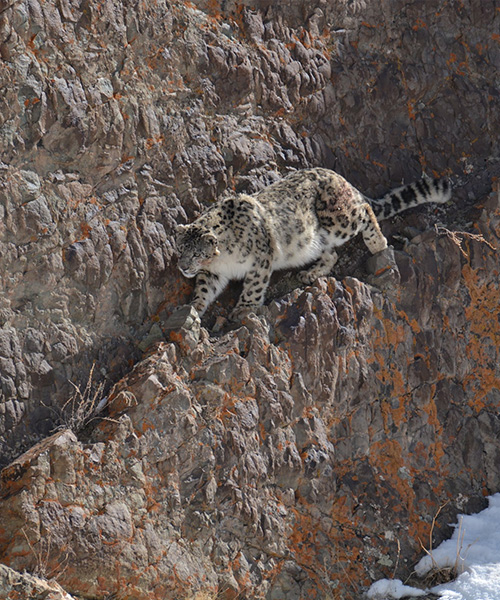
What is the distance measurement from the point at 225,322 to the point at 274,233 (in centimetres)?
102

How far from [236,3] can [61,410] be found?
450cm

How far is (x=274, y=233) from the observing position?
7863 millimetres

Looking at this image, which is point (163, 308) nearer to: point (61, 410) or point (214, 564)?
point (61, 410)

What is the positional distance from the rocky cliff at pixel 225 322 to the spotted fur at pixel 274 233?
23cm

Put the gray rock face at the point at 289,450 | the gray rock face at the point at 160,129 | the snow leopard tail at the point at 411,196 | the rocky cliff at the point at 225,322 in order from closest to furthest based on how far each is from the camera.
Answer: the gray rock face at the point at 289,450 → the rocky cliff at the point at 225,322 → the gray rock face at the point at 160,129 → the snow leopard tail at the point at 411,196

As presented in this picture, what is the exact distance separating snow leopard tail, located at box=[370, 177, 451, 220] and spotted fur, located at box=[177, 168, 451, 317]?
28 mm

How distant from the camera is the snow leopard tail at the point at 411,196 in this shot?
8656 millimetres

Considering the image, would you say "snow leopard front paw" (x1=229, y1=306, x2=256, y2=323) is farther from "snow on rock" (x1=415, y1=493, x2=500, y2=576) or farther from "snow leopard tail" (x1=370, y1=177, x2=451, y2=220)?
"snow on rock" (x1=415, y1=493, x2=500, y2=576)

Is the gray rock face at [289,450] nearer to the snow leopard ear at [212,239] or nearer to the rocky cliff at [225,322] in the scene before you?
the rocky cliff at [225,322]

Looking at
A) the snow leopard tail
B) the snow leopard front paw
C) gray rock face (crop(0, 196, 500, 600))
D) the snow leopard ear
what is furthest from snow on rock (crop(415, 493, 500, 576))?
the snow leopard ear

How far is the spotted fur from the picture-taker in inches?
296

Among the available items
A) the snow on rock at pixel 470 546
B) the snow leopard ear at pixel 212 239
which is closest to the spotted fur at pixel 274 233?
the snow leopard ear at pixel 212 239

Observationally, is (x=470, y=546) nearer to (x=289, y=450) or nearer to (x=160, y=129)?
(x=289, y=450)

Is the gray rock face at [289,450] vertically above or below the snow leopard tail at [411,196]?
below
